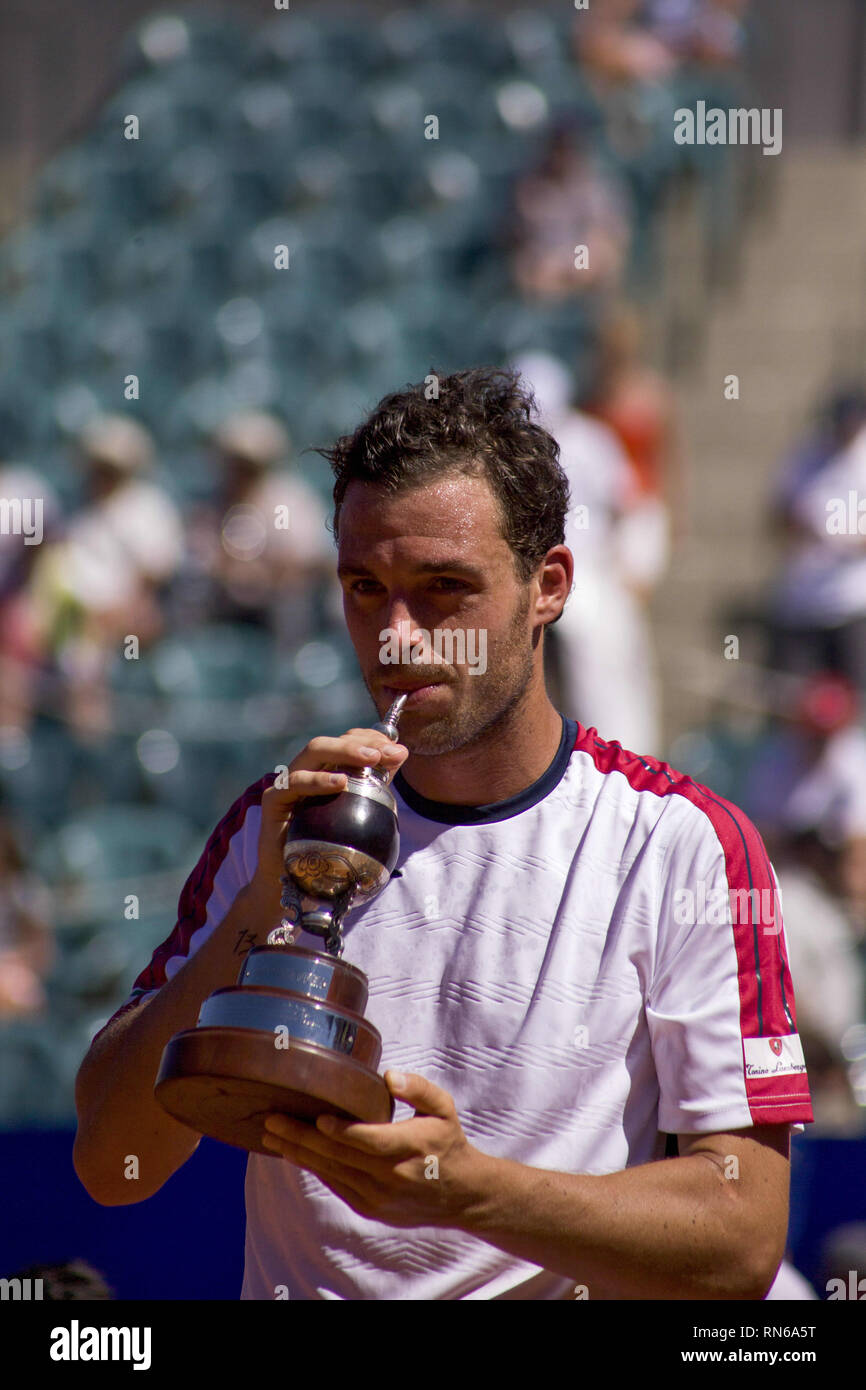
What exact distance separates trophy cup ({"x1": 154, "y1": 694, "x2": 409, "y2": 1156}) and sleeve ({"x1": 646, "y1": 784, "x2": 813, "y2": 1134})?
1.20ft

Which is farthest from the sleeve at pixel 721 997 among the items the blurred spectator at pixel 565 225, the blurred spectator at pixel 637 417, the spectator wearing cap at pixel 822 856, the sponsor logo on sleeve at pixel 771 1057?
the blurred spectator at pixel 565 225

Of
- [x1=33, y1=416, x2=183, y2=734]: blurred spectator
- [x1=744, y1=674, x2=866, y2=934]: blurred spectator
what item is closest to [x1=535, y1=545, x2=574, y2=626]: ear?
[x1=744, y1=674, x2=866, y2=934]: blurred spectator

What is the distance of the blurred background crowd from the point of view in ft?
18.9

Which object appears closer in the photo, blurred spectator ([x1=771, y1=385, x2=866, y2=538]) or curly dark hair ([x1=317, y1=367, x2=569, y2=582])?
curly dark hair ([x1=317, y1=367, x2=569, y2=582])

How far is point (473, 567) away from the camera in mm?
1943

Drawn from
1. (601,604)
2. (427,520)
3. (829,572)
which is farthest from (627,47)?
(427,520)

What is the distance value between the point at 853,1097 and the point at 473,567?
3.05 meters

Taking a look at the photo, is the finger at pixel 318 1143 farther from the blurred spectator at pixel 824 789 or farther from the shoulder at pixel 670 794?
the blurred spectator at pixel 824 789

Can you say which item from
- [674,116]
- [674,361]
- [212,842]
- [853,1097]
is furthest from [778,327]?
[212,842]

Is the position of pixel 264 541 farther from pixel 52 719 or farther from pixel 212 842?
pixel 212 842

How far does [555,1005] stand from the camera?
1.91 m

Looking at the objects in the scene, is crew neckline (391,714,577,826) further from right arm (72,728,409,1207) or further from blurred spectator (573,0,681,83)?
blurred spectator (573,0,681,83)

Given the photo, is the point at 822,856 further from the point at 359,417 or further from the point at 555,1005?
the point at 359,417
